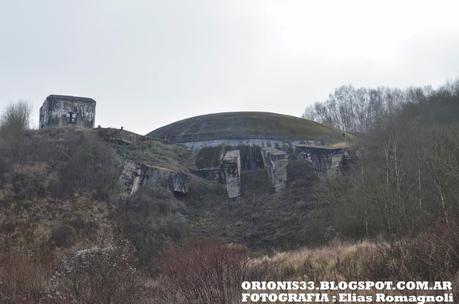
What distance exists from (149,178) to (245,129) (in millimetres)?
13648

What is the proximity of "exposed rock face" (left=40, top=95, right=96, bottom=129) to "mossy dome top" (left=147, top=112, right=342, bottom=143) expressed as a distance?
7.03 metres

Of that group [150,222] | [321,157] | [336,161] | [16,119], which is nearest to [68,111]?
[16,119]

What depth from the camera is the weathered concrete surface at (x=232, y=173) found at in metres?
30.2

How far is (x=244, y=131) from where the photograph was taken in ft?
131

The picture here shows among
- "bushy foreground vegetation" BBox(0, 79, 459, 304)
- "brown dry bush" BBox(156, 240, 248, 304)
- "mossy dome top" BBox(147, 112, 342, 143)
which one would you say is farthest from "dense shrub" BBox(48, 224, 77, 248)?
"mossy dome top" BBox(147, 112, 342, 143)

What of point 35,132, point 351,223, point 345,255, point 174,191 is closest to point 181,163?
point 174,191

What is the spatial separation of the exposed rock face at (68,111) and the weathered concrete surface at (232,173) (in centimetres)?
1296

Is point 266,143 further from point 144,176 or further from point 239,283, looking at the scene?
point 239,283

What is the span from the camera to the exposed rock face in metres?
37.6

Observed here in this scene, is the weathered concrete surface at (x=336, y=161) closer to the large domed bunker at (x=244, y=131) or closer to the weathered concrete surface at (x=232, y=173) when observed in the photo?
the weathered concrete surface at (x=232, y=173)

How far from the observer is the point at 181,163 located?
113 feet

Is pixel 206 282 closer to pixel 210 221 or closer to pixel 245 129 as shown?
pixel 210 221

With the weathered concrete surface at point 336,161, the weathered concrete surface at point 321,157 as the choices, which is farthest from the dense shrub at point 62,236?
the weathered concrete surface at point 321,157

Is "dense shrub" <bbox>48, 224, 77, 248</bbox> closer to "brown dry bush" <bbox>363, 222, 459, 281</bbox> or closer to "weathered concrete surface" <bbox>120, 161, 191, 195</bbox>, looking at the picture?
"weathered concrete surface" <bbox>120, 161, 191, 195</bbox>
